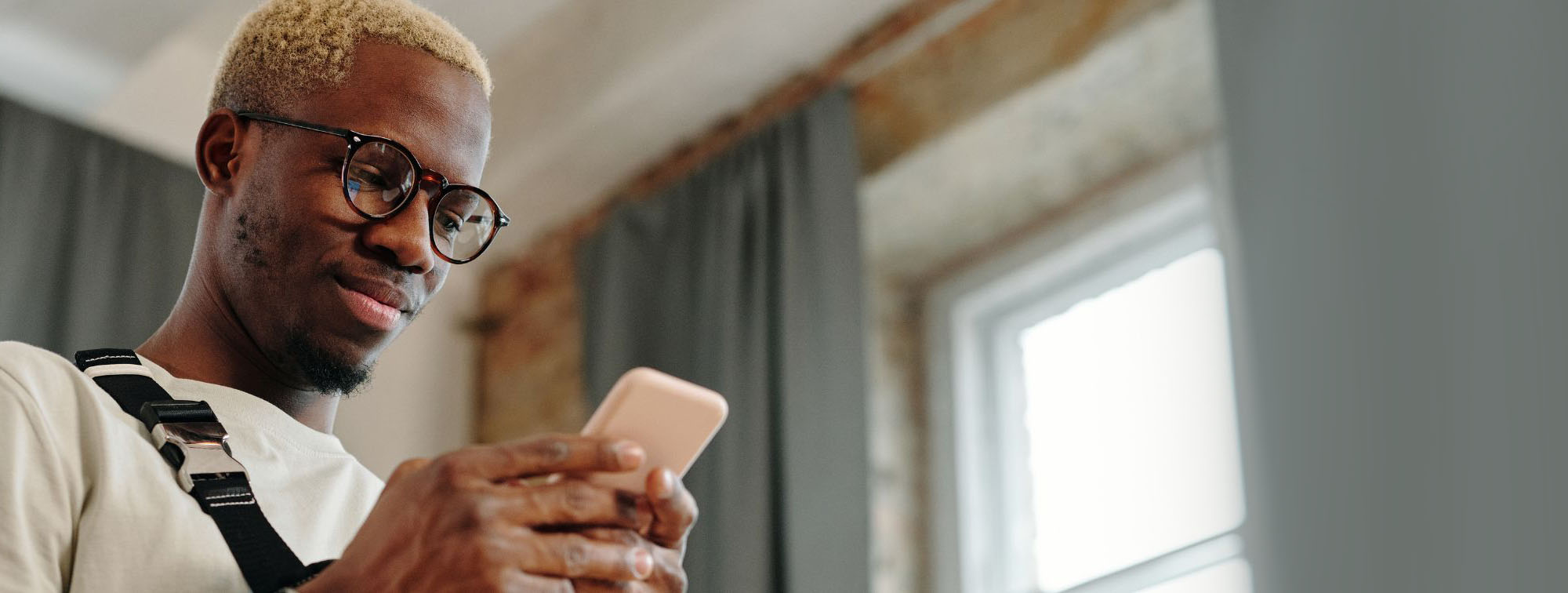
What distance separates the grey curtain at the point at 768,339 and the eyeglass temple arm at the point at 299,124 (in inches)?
77.8

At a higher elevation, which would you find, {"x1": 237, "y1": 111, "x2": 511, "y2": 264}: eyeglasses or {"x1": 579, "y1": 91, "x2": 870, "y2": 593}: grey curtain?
{"x1": 579, "y1": 91, "x2": 870, "y2": 593}: grey curtain

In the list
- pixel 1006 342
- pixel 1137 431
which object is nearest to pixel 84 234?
pixel 1006 342

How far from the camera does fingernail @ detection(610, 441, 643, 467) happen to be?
1097 mm

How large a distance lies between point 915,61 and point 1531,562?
9.37 feet

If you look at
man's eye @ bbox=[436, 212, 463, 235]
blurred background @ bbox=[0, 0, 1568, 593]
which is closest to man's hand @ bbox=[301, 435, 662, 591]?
man's eye @ bbox=[436, 212, 463, 235]

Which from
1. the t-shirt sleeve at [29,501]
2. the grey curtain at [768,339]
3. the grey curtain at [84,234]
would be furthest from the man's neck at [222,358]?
the grey curtain at [84,234]

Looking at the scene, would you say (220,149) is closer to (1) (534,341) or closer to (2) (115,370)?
(2) (115,370)

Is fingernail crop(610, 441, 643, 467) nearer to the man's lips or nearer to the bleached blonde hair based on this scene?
the man's lips

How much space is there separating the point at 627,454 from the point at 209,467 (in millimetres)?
353

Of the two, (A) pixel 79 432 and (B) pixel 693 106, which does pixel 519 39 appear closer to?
(B) pixel 693 106

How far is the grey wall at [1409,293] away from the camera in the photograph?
2.87 feet

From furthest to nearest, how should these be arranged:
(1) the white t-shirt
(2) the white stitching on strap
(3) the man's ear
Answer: (3) the man's ear → (2) the white stitching on strap → (1) the white t-shirt

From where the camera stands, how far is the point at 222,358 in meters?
1.53

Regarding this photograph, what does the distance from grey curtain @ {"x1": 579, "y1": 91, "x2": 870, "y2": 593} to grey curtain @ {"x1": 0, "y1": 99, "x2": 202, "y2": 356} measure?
0.96 m
